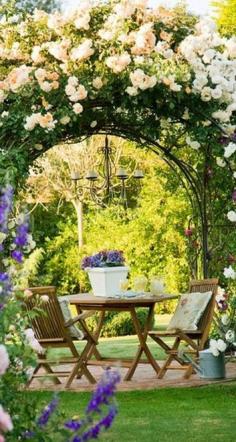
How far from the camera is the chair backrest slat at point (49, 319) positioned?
7.45 metres

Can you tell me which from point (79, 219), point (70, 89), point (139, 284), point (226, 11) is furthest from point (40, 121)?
point (226, 11)

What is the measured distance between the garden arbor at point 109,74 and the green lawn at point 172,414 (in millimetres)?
968

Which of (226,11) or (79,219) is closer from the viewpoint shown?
(79,219)

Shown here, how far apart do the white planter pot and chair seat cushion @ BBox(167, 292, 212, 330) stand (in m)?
0.68

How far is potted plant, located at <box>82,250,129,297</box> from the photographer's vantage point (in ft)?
27.6

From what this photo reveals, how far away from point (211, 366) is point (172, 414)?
1.47 meters

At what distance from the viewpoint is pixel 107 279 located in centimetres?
840

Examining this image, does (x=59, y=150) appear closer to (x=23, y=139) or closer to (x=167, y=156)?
(x=167, y=156)

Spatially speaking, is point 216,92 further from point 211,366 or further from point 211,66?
point 211,366

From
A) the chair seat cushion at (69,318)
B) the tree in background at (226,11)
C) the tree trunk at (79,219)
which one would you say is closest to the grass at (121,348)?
the chair seat cushion at (69,318)

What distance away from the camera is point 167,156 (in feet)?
30.1

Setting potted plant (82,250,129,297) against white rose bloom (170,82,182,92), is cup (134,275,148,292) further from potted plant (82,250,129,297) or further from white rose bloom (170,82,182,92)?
white rose bloom (170,82,182,92)

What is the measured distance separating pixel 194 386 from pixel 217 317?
118 centimetres

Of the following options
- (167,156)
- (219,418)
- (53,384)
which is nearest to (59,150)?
(167,156)
